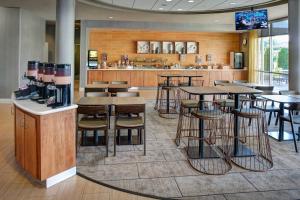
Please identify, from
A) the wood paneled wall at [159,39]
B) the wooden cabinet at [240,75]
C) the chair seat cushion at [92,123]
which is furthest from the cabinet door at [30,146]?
the wooden cabinet at [240,75]

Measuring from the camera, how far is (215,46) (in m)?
13.7

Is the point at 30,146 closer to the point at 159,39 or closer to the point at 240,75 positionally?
the point at 159,39

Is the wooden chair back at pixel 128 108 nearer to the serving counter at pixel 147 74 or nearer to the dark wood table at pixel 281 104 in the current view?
the dark wood table at pixel 281 104

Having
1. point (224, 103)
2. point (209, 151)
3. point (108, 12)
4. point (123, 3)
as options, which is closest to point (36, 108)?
point (209, 151)

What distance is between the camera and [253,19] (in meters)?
7.70

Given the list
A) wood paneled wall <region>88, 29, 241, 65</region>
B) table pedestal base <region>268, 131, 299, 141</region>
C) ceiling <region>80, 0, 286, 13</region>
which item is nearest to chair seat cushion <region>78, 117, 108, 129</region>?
table pedestal base <region>268, 131, 299, 141</region>

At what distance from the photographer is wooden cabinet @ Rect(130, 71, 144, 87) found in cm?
1249

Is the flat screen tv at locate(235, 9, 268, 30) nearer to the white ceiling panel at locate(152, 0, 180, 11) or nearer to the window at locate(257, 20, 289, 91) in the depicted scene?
the white ceiling panel at locate(152, 0, 180, 11)

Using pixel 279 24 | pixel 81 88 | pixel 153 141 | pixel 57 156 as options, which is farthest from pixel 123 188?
pixel 279 24

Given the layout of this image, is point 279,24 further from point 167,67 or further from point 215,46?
point 167,67

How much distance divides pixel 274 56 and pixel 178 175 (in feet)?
30.4

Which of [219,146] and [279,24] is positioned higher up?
[279,24]

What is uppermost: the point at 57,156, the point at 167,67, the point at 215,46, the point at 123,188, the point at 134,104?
the point at 215,46

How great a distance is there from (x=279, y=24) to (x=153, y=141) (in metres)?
8.32
